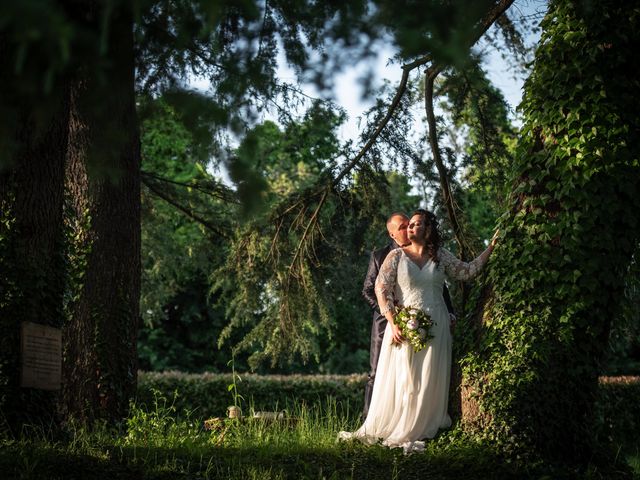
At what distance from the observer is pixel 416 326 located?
25.0 ft

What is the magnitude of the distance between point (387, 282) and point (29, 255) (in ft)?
10.0

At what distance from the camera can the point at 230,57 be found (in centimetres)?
413

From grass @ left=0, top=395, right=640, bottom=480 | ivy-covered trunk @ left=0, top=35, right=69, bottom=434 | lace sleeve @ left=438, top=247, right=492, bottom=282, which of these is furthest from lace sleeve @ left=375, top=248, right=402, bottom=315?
ivy-covered trunk @ left=0, top=35, right=69, bottom=434

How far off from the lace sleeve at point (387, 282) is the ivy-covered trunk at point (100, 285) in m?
2.83

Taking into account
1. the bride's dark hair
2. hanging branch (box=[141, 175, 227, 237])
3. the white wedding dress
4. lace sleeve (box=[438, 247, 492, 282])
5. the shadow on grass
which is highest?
hanging branch (box=[141, 175, 227, 237])

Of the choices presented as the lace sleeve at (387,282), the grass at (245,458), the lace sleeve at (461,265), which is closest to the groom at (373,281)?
the lace sleeve at (461,265)

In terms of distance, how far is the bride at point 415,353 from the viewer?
758 centimetres

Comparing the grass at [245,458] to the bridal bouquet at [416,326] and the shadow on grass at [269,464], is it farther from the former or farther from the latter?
the bridal bouquet at [416,326]

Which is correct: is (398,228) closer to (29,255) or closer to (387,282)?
(387,282)

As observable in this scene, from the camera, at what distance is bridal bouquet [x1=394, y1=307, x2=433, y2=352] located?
761cm

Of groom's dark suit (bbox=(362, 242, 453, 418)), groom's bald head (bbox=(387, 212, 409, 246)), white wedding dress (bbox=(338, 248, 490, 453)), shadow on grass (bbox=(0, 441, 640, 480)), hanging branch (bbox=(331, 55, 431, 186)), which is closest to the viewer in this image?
shadow on grass (bbox=(0, 441, 640, 480))

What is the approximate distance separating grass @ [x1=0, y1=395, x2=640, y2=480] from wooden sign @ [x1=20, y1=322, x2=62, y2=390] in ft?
1.32

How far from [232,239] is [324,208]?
1895 mm

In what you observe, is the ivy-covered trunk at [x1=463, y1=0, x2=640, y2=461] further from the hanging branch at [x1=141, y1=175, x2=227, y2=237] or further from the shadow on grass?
the hanging branch at [x1=141, y1=175, x2=227, y2=237]
